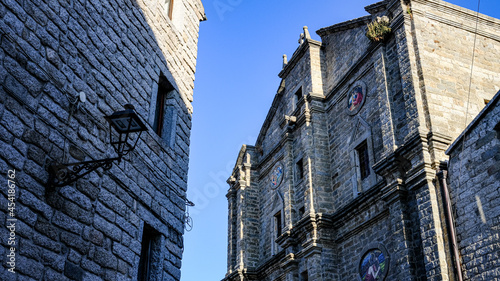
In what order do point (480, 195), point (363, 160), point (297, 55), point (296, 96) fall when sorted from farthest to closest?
point (297, 55)
point (296, 96)
point (363, 160)
point (480, 195)

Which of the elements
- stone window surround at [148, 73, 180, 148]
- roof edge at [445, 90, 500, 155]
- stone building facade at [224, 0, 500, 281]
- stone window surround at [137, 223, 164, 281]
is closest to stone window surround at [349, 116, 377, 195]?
stone building facade at [224, 0, 500, 281]

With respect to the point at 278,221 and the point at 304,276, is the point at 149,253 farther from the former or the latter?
the point at 278,221

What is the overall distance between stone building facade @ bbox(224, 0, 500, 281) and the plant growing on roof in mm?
45

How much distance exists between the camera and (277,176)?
22078 mm

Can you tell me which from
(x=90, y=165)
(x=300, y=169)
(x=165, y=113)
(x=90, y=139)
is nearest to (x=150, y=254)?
(x=90, y=165)

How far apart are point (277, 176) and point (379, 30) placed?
7912 millimetres

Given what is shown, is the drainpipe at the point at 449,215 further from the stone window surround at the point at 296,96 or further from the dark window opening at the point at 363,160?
the stone window surround at the point at 296,96

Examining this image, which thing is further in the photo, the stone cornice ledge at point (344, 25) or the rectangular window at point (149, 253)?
the stone cornice ledge at point (344, 25)

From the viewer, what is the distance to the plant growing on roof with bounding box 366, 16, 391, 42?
16.6 meters

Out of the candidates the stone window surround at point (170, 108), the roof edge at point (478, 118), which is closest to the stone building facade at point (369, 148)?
the roof edge at point (478, 118)

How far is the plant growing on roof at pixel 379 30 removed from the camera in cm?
1665

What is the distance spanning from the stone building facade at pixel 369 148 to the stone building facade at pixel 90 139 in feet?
21.7

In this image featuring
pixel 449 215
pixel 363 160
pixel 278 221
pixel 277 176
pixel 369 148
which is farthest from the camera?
pixel 277 176

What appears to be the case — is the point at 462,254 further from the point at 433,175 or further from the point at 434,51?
the point at 434,51
